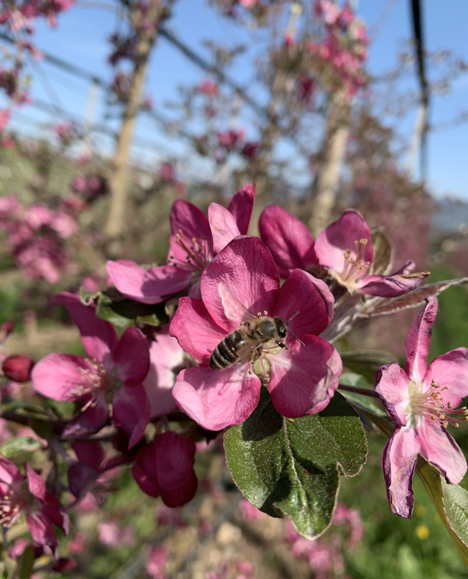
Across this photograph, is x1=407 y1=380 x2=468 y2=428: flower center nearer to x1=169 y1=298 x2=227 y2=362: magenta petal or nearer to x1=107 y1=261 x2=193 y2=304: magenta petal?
x1=169 y1=298 x2=227 y2=362: magenta petal

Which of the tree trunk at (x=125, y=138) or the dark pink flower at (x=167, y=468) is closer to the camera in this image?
the dark pink flower at (x=167, y=468)

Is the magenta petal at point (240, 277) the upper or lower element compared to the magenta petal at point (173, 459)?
upper

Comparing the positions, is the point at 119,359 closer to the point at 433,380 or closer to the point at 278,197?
the point at 433,380

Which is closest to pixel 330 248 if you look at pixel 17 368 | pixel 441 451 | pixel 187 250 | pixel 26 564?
pixel 187 250

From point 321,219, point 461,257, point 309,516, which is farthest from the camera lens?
point 461,257

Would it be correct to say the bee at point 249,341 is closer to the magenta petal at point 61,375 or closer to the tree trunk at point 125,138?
the magenta petal at point 61,375

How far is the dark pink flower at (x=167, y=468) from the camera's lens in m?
0.69

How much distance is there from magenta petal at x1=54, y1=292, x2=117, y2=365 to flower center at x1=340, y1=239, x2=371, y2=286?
482 millimetres

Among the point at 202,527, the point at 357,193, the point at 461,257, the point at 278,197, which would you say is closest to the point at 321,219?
the point at 278,197

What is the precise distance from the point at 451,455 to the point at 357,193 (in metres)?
6.51

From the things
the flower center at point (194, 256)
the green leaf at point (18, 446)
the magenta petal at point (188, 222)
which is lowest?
the green leaf at point (18, 446)

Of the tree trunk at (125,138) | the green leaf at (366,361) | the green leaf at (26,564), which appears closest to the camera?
the green leaf at (26,564)

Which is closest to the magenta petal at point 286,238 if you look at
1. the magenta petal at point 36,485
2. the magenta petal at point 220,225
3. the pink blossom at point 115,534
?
the magenta petal at point 220,225

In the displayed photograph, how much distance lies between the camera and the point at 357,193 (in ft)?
22.0
